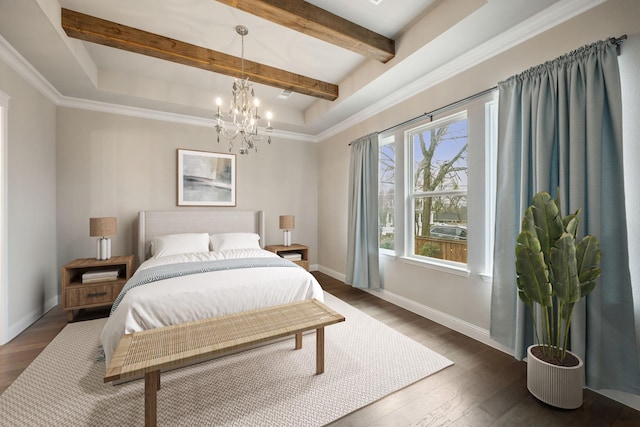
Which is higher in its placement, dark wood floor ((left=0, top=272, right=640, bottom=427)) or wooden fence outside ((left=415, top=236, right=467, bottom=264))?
wooden fence outside ((left=415, top=236, right=467, bottom=264))

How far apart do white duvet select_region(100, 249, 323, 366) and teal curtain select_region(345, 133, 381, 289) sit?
133 centimetres

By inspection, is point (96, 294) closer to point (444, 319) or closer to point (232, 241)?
point (232, 241)

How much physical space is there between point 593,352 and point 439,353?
3.26ft

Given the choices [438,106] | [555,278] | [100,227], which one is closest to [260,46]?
[438,106]

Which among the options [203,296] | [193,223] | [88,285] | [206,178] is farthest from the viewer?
[206,178]

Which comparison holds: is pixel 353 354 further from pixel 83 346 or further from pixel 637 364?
pixel 83 346

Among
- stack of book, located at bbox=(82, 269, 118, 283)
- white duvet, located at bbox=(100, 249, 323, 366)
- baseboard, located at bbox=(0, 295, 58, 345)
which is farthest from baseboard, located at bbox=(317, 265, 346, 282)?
baseboard, located at bbox=(0, 295, 58, 345)

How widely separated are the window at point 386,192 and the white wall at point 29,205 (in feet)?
13.3

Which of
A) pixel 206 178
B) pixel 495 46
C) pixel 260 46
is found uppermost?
pixel 260 46

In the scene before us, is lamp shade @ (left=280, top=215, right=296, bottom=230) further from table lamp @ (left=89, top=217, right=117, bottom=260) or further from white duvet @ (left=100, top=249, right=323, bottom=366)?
table lamp @ (left=89, top=217, right=117, bottom=260)

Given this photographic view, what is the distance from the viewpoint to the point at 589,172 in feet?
5.74

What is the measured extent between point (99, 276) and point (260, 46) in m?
3.19

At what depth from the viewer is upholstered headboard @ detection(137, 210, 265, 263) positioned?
3809 mm

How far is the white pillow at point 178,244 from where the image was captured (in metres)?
3.49
